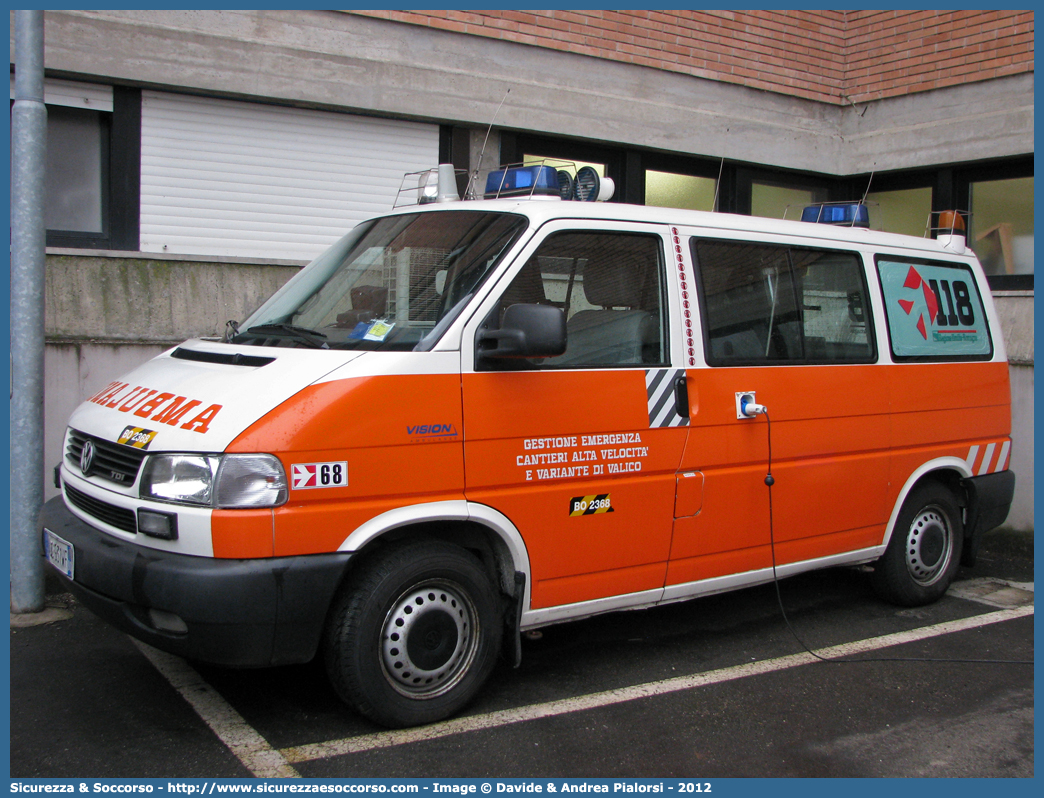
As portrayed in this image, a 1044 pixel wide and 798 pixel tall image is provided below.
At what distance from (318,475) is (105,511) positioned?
3.29ft

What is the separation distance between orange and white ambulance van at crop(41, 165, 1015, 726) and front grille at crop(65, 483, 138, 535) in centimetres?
2

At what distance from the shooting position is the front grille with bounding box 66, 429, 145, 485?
12.2ft

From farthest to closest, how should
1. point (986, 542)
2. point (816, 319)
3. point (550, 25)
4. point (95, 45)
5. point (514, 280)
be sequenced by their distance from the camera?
point (550, 25), point (986, 542), point (95, 45), point (816, 319), point (514, 280)

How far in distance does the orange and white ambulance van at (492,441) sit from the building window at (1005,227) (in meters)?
4.49

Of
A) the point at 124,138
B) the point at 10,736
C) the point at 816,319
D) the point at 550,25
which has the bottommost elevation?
the point at 10,736

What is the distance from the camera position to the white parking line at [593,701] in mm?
3816

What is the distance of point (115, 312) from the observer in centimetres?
696

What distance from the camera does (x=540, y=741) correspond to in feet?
12.9

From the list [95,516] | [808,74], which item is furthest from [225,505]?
[808,74]

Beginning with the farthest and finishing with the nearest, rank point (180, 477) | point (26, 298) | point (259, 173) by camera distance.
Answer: point (259, 173)
point (26, 298)
point (180, 477)

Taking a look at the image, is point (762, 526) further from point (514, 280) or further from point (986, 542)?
point (986, 542)

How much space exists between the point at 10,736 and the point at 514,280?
9.60 ft

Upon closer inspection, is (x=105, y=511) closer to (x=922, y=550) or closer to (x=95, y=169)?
(x=95, y=169)

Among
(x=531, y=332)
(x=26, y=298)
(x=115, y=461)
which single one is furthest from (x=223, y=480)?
(x=26, y=298)
